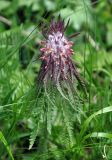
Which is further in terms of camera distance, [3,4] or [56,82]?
[3,4]

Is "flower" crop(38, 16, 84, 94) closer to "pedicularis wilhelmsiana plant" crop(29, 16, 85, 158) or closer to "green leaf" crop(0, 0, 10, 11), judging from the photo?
"pedicularis wilhelmsiana plant" crop(29, 16, 85, 158)

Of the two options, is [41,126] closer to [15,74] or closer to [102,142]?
[102,142]

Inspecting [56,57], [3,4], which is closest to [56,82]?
[56,57]

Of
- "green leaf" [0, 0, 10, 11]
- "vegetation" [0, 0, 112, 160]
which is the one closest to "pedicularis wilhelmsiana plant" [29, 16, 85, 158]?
"vegetation" [0, 0, 112, 160]

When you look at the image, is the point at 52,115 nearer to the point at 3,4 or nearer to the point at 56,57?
the point at 56,57

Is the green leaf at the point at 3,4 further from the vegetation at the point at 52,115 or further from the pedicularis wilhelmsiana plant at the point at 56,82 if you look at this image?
the pedicularis wilhelmsiana plant at the point at 56,82

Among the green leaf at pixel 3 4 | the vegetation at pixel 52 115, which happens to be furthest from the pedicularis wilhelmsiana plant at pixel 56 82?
the green leaf at pixel 3 4

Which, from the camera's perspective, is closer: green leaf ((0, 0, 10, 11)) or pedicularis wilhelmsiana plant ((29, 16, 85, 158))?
pedicularis wilhelmsiana plant ((29, 16, 85, 158))

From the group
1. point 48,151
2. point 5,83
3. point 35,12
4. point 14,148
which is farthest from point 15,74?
point 35,12

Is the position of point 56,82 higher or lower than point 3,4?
lower
